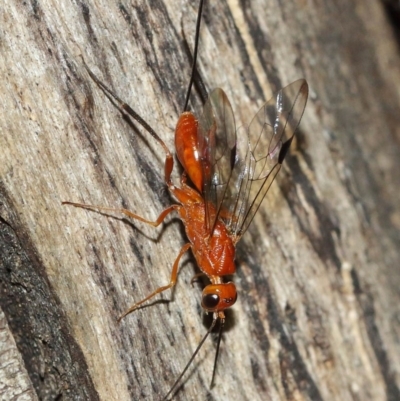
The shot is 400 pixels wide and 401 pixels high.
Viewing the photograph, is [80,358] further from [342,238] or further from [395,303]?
[395,303]

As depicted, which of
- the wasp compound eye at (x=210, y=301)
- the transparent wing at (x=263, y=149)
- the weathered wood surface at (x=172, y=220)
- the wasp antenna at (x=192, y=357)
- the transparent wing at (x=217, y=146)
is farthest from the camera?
the transparent wing at (x=263, y=149)

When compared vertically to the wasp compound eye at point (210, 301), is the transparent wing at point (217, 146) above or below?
above

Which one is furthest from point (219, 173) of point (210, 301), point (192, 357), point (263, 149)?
point (192, 357)

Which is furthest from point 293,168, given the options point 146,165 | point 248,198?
point 146,165

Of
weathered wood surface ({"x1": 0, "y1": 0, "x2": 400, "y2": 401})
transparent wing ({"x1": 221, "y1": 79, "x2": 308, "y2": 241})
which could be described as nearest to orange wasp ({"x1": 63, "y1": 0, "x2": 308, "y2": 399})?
transparent wing ({"x1": 221, "y1": 79, "x2": 308, "y2": 241})

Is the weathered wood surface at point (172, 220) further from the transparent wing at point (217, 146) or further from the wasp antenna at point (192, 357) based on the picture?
the transparent wing at point (217, 146)

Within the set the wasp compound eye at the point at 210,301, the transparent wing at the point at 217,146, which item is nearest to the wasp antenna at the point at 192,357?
the wasp compound eye at the point at 210,301

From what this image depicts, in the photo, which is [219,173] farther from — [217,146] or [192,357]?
[192,357]
